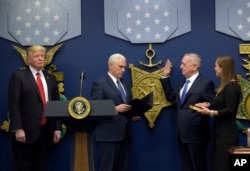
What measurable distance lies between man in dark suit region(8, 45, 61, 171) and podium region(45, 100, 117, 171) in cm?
71

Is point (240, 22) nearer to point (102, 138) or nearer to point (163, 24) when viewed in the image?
point (163, 24)

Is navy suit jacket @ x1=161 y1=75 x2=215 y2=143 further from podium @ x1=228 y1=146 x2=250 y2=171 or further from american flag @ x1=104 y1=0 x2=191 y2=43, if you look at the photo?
podium @ x1=228 y1=146 x2=250 y2=171

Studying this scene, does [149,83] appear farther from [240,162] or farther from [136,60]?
[240,162]

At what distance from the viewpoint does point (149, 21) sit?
4898 mm

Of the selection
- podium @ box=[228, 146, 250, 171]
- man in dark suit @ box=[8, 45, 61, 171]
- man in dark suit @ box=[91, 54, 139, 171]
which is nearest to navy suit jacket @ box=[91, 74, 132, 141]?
man in dark suit @ box=[91, 54, 139, 171]

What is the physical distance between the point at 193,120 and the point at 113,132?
0.77 metres

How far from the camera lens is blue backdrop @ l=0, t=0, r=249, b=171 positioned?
16.0 ft

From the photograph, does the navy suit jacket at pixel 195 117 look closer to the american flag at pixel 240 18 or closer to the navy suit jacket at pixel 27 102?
the american flag at pixel 240 18

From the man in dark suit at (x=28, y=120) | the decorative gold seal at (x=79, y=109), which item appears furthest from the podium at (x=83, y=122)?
the man in dark suit at (x=28, y=120)

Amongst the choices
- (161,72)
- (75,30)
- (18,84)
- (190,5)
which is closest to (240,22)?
(190,5)

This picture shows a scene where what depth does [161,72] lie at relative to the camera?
16.0 ft

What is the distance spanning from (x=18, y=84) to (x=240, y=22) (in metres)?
2.43

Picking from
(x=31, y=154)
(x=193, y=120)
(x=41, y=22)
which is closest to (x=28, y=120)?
(x=31, y=154)

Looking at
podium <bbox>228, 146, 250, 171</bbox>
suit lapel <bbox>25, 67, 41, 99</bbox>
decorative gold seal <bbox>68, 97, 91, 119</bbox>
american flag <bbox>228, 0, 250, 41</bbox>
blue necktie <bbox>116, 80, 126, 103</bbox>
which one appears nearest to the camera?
podium <bbox>228, 146, 250, 171</bbox>
